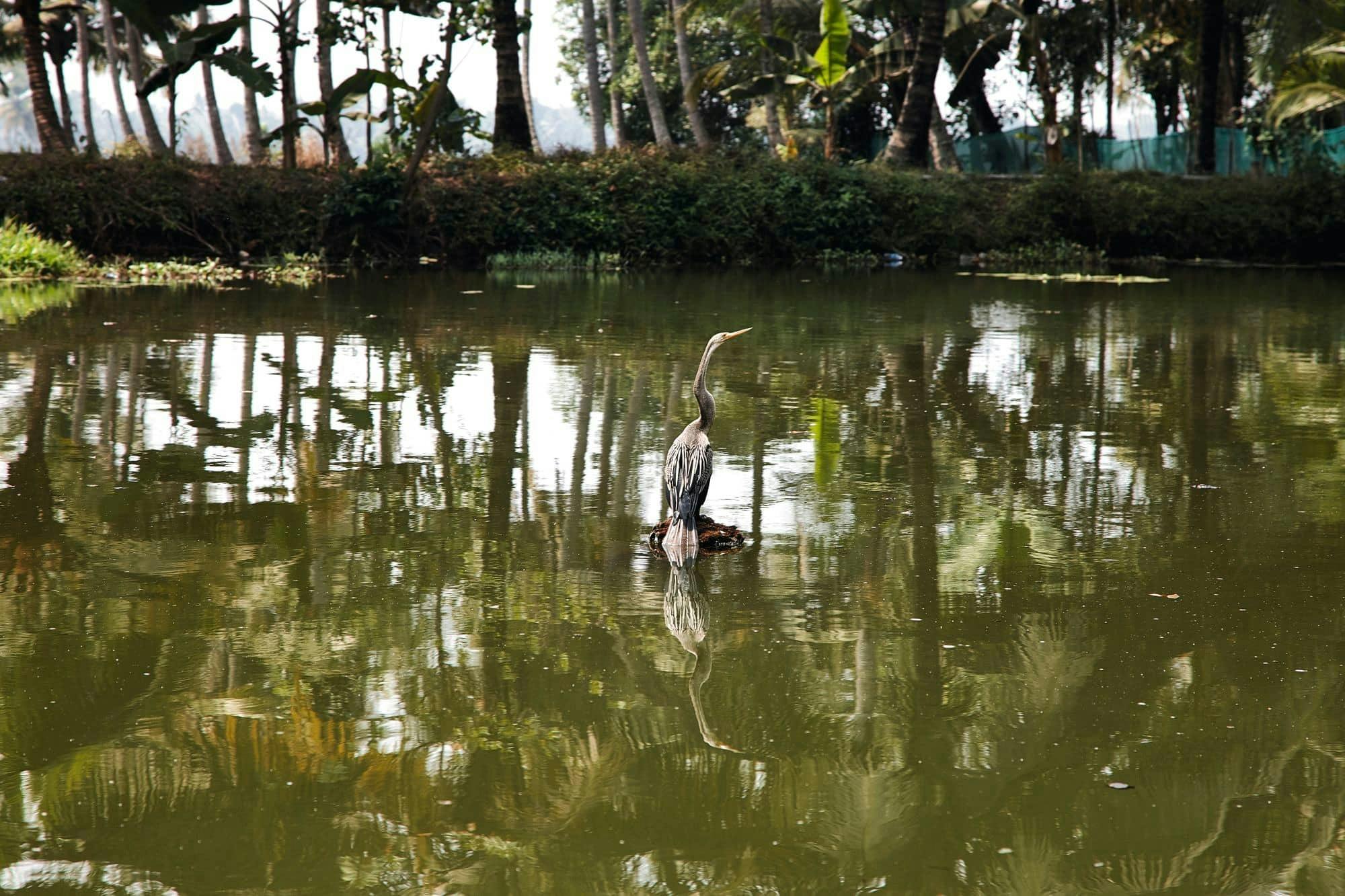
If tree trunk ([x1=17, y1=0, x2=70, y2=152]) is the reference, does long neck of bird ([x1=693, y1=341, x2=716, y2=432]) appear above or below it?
below

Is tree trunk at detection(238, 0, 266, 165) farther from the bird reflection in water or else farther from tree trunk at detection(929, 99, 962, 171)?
the bird reflection in water

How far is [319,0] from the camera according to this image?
26797 mm

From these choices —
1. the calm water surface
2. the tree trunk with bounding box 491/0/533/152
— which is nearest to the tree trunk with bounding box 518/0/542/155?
the tree trunk with bounding box 491/0/533/152

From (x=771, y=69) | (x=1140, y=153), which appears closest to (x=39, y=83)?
(x=771, y=69)

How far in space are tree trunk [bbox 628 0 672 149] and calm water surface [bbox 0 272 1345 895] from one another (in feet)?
67.2

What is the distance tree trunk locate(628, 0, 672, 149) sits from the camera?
28219 millimetres

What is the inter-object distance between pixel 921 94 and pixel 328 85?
1202cm

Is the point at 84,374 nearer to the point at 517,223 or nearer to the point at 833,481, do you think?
the point at 833,481

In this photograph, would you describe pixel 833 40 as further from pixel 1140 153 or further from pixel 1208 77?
pixel 1140 153

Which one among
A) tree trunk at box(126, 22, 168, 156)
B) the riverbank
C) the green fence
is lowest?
the riverbank

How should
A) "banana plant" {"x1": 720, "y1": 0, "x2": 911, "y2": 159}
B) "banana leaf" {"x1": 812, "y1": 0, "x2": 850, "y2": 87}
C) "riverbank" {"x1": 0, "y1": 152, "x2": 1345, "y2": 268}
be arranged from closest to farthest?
"riverbank" {"x1": 0, "y1": 152, "x2": 1345, "y2": 268} → "banana leaf" {"x1": 812, "y1": 0, "x2": 850, "y2": 87} → "banana plant" {"x1": 720, "y1": 0, "x2": 911, "y2": 159}

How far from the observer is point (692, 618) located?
4.50 m

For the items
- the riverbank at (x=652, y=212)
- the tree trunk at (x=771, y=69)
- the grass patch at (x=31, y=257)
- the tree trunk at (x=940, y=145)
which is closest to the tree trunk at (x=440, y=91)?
the riverbank at (x=652, y=212)

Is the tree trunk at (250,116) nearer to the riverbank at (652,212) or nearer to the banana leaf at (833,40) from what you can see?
the riverbank at (652,212)
